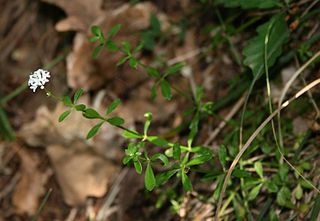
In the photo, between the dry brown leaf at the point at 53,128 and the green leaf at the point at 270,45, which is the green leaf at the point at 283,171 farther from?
the dry brown leaf at the point at 53,128

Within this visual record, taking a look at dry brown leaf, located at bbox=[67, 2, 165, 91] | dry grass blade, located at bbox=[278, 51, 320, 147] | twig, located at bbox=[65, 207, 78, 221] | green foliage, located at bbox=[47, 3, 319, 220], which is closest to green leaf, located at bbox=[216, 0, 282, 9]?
green foliage, located at bbox=[47, 3, 319, 220]

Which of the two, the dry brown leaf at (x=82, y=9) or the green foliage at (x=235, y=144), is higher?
the dry brown leaf at (x=82, y=9)

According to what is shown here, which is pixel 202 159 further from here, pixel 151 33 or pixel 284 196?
pixel 151 33

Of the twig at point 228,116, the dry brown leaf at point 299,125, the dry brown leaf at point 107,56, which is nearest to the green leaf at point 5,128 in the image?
the dry brown leaf at point 107,56

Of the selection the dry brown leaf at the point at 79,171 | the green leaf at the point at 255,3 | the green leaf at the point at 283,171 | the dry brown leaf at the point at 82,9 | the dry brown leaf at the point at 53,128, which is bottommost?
the green leaf at the point at 283,171

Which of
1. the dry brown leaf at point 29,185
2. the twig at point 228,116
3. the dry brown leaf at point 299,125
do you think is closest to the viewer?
the dry brown leaf at point 299,125

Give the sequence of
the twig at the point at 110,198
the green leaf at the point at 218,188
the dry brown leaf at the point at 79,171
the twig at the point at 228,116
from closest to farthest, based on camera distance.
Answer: the green leaf at the point at 218,188, the twig at the point at 228,116, the twig at the point at 110,198, the dry brown leaf at the point at 79,171
